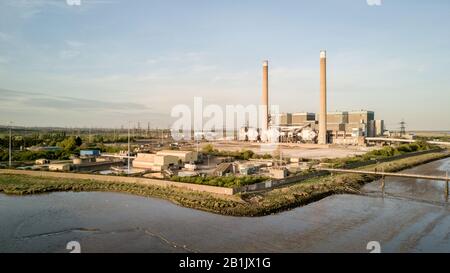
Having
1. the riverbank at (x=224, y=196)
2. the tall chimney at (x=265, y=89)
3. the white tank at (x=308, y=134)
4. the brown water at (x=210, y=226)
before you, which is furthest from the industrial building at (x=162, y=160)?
the white tank at (x=308, y=134)

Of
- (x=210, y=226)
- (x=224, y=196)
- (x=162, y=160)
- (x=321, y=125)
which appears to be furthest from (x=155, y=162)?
(x=321, y=125)

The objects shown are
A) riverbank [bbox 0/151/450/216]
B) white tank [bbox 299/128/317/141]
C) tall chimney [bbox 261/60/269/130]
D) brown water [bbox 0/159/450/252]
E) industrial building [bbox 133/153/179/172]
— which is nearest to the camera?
brown water [bbox 0/159/450/252]

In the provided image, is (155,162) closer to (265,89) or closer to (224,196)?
(224,196)

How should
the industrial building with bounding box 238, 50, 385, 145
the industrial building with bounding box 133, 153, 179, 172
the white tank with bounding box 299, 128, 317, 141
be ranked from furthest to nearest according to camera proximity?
the white tank with bounding box 299, 128, 317, 141, the industrial building with bounding box 238, 50, 385, 145, the industrial building with bounding box 133, 153, 179, 172

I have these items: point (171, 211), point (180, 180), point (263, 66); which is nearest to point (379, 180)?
point (180, 180)

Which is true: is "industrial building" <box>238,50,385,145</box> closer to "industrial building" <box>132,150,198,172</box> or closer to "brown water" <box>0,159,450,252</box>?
"industrial building" <box>132,150,198,172</box>

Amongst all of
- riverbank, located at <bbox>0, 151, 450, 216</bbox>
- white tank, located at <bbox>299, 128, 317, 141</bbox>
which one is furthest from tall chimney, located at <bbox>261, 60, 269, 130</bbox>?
riverbank, located at <bbox>0, 151, 450, 216</bbox>

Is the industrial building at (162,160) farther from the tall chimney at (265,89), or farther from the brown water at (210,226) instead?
the tall chimney at (265,89)
